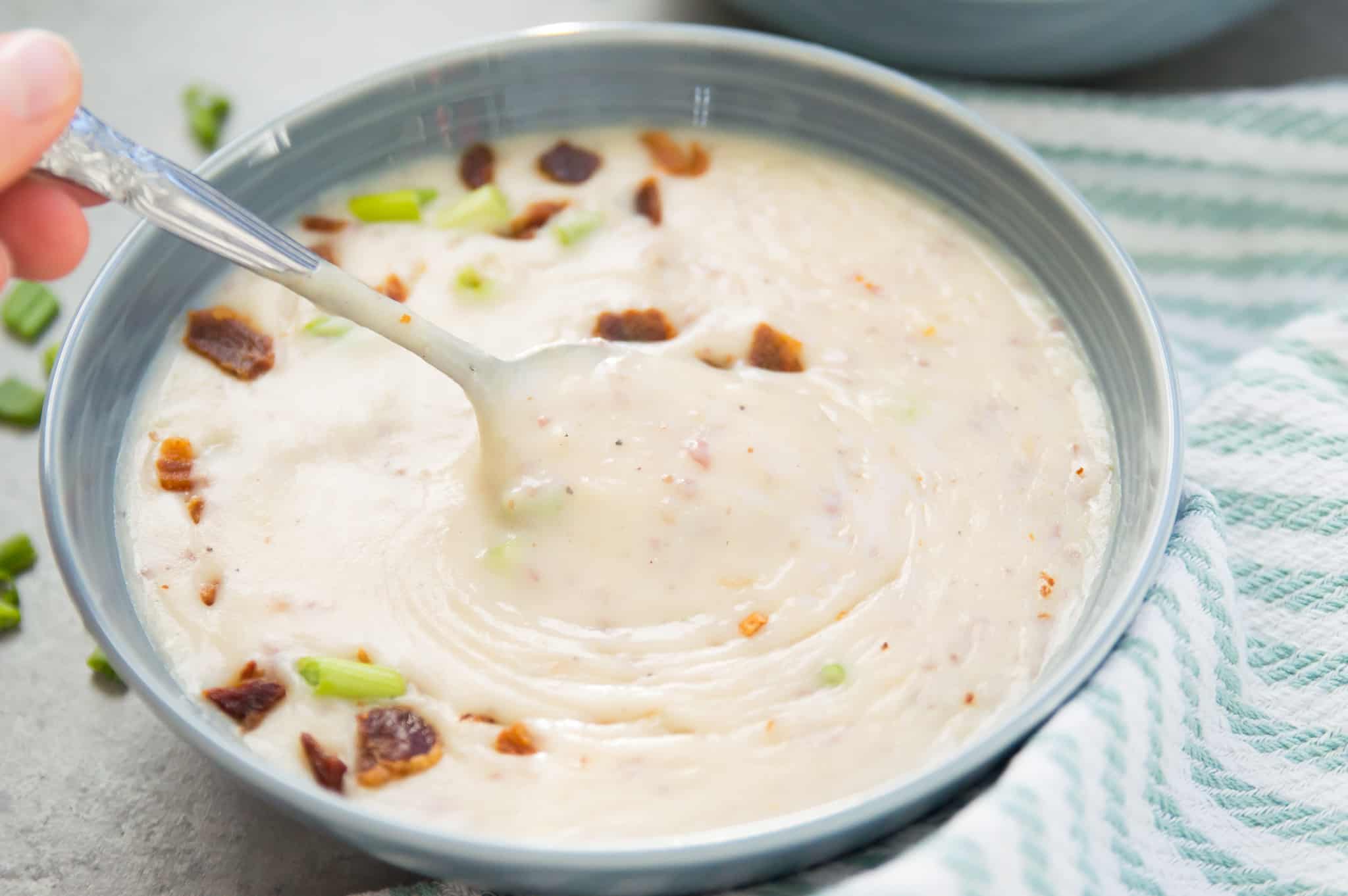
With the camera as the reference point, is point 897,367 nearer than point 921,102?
Yes

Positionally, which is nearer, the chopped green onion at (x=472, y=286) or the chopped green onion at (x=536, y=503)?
the chopped green onion at (x=536, y=503)

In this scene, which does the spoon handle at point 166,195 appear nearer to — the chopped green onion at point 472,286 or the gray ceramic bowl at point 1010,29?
the chopped green onion at point 472,286

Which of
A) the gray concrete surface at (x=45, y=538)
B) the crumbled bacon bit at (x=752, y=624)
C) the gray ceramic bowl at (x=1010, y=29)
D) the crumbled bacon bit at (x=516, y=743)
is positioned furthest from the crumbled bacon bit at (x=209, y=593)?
the gray ceramic bowl at (x=1010, y=29)

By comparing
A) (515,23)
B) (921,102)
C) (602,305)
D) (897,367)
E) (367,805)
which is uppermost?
(921,102)

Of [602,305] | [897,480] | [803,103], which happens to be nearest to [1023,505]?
[897,480]

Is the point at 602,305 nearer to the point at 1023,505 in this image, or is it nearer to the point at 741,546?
the point at 741,546

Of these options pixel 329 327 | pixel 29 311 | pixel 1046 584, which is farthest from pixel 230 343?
pixel 1046 584
